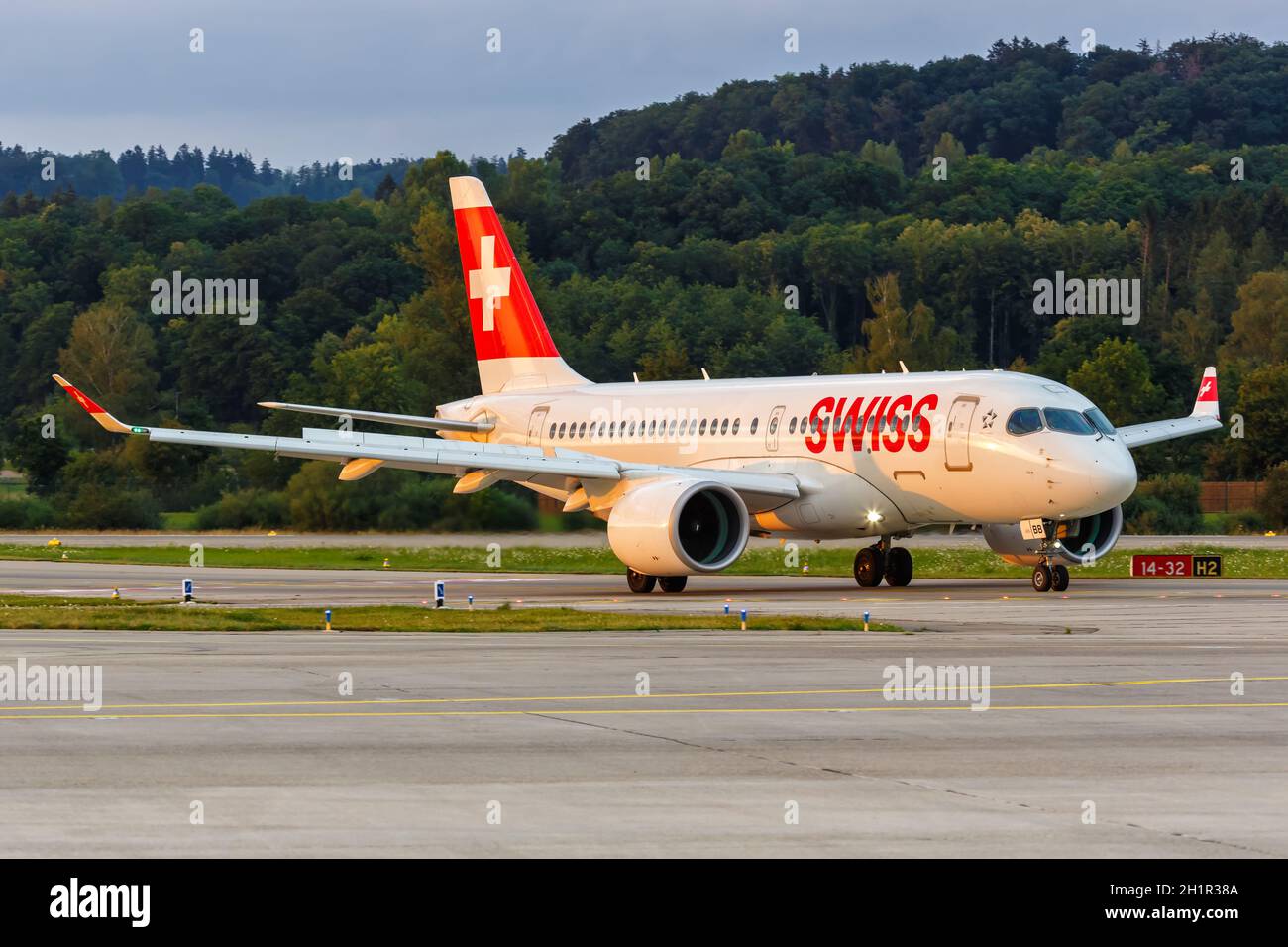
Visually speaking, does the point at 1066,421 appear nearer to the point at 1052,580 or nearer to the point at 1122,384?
the point at 1052,580

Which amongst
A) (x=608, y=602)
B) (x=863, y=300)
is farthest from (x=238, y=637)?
(x=863, y=300)

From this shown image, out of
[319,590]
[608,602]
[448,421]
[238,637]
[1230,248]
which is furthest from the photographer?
[1230,248]

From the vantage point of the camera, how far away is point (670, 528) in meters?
37.6

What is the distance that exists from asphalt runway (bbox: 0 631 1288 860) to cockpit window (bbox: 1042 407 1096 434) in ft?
41.7

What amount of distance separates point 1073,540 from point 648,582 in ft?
29.5

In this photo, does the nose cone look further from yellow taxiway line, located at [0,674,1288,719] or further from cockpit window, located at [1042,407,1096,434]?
yellow taxiway line, located at [0,674,1288,719]

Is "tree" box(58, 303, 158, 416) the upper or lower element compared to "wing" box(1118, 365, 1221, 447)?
upper

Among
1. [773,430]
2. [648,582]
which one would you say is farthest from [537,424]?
[648,582]

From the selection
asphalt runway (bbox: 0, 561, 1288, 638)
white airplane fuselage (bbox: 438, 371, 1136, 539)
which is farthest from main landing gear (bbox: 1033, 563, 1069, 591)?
white airplane fuselage (bbox: 438, 371, 1136, 539)

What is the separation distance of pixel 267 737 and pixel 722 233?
149767mm

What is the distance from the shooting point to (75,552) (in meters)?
54.9

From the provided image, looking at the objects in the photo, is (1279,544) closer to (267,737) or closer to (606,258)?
(267,737)

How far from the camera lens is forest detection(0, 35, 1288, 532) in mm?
77938
